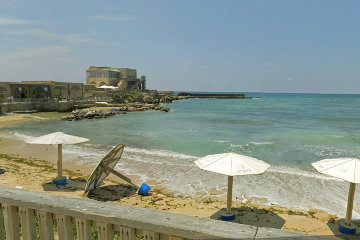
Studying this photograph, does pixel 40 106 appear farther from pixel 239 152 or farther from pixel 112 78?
pixel 239 152

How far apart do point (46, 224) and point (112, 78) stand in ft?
264

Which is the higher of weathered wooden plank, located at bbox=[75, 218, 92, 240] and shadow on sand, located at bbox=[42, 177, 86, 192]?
weathered wooden plank, located at bbox=[75, 218, 92, 240]

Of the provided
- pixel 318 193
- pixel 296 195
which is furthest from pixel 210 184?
pixel 318 193

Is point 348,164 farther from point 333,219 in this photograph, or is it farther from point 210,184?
point 210,184

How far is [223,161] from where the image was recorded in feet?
27.4

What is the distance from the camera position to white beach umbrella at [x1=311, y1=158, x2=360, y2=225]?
24.3 ft

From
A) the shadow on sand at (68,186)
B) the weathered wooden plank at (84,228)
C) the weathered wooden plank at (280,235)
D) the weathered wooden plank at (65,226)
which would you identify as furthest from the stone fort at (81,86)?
the weathered wooden plank at (280,235)

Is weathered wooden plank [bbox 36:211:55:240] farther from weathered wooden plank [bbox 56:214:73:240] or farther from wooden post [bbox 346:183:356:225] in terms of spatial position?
wooden post [bbox 346:183:356:225]

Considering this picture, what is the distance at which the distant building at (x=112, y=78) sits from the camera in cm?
7800

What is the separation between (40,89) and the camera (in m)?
50.4

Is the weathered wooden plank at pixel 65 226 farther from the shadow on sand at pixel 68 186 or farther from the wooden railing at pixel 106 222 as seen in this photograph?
the shadow on sand at pixel 68 186

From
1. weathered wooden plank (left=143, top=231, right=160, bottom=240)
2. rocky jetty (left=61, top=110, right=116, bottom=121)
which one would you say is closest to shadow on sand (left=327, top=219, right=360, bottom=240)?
weathered wooden plank (left=143, top=231, right=160, bottom=240)

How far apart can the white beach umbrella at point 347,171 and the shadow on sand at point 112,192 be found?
6632 millimetres

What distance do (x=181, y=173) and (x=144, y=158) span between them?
3.78 m
